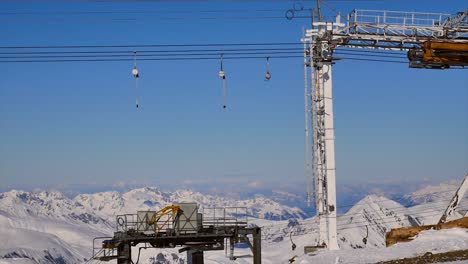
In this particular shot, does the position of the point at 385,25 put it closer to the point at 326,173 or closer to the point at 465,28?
the point at 465,28

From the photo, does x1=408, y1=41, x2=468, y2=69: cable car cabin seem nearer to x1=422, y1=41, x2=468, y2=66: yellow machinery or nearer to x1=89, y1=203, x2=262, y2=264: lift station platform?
x1=422, y1=41, x2=468, y2=66: yellow machinery

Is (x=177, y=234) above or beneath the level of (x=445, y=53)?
beneath

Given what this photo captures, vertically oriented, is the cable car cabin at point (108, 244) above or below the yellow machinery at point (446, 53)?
below

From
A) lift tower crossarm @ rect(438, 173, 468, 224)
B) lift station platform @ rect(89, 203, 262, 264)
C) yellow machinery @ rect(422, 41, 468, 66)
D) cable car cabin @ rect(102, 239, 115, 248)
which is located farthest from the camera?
yellow machinery @ rect(422, 41, 468, 66)

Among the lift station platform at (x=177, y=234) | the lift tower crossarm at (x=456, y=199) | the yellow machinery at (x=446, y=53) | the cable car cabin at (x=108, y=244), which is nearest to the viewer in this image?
the cable car cabin at (x=108, y=244)

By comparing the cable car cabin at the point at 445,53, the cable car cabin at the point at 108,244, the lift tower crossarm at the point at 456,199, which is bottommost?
the cable car cabin at the point at 108,244

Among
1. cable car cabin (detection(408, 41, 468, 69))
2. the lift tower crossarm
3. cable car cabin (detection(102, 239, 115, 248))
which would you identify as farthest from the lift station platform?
cable car cabin (detection(408, 41, 468, 69))

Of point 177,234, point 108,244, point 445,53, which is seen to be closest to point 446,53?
point 445,53

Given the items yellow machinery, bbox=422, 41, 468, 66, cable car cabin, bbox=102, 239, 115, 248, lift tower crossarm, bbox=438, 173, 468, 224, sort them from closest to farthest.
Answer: cable car cabin, bbox=102, 239, 115, 248, lift tower crossarm, bbox=438, 173, 468, 224, yellow machinery, bbox=422, 41, 468, 66

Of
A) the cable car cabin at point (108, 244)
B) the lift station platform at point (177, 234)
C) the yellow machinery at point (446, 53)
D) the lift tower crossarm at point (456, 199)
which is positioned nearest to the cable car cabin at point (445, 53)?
the yellow machinery at point (446, 53)

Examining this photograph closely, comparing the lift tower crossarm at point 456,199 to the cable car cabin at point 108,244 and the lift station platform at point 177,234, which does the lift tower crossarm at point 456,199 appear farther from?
the cable car cabin at point 108,244

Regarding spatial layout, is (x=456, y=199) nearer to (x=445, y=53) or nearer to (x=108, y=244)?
(x=445, y=53)

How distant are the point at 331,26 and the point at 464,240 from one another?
17916mm

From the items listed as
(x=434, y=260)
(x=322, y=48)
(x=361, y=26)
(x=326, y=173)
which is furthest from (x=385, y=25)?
(x=434, y=260)
